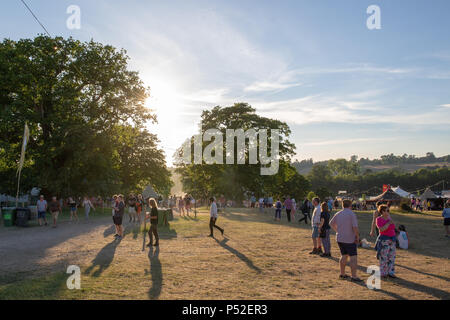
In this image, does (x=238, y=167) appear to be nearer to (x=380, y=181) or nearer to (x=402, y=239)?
(x=402, y=239)

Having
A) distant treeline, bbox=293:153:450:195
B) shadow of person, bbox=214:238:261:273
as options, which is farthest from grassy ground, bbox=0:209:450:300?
distant treeline, bbox=293:153:450:195

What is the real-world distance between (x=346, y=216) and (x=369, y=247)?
663 centimetres

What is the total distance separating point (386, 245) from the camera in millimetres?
8500

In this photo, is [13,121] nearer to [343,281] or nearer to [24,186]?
[24,186]

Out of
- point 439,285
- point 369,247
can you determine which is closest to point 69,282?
point 439,285

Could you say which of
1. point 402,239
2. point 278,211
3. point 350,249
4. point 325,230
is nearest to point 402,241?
point 402,239

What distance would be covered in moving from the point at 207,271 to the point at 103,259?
3658mm

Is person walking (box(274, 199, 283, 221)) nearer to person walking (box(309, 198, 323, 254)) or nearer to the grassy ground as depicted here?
the grassy ground

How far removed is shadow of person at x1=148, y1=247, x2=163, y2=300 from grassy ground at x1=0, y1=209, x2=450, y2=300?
2cm

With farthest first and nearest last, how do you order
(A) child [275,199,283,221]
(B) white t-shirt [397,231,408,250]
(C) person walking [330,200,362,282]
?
(A) child [275,199,283,221], (B) white t-shirt [397,231,408,250], (C) person walking [330,200,362,282]

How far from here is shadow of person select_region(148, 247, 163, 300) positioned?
274 inches

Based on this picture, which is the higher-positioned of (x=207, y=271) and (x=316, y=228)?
(x=316, y=228)

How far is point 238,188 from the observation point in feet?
148

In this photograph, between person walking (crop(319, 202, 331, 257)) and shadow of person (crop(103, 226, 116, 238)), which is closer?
person walking (crop(319, 202, 331, 257))
